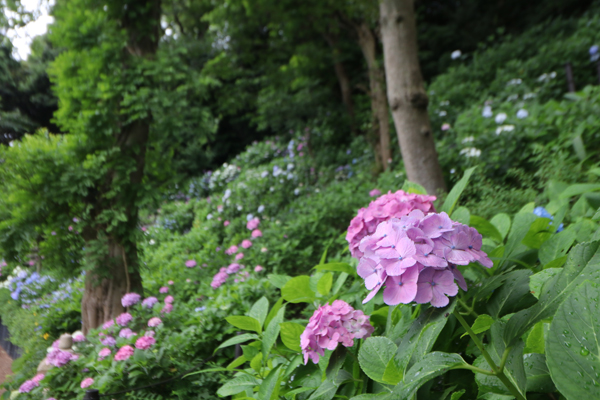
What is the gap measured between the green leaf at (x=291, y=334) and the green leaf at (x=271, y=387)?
8cm

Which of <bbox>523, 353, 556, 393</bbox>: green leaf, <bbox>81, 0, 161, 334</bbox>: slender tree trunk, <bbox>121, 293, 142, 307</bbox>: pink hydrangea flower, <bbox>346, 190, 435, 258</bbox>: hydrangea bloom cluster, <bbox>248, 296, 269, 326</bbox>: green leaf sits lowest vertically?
<bbox>523, 353, 556, 393</bbox>: green leaf

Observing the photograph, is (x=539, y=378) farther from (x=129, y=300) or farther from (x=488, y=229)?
(x=129, y=300)

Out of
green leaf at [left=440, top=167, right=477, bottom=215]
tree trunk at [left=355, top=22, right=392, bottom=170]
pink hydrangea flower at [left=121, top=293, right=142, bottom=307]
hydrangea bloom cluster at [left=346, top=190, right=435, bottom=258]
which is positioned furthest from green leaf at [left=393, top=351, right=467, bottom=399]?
tree trunk at [left=355, top=22, right=392, bottom=170]

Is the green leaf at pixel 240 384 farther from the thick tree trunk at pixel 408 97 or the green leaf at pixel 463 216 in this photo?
the thick tree trunk at pixel 408 97

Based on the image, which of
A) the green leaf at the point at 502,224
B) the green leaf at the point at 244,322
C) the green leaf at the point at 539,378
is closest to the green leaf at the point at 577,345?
the green leaf at the point at 539,378

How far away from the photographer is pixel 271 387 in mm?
893

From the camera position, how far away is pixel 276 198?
5.09 meters

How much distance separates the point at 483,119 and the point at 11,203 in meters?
4.15

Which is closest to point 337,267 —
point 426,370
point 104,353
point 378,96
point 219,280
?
point 426,370

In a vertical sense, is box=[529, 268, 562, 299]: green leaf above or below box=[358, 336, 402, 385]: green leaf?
above

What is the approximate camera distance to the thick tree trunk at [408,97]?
2695 millimetres

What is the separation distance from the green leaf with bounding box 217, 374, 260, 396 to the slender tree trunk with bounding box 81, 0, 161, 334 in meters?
1.97

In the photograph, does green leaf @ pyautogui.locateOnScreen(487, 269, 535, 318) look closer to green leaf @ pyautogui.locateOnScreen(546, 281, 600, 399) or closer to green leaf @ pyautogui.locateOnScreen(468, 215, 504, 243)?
green leaf @ pyautogui.locateOnScreen(546, 281, 600, 399)

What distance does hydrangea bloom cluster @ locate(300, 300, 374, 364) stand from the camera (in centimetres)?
84
